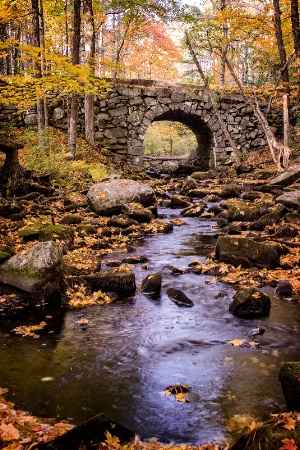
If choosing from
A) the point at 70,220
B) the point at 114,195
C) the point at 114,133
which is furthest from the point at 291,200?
the point at 114,133

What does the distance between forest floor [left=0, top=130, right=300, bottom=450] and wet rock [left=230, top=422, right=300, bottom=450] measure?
0.08 metres

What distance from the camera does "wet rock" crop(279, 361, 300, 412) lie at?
244cm

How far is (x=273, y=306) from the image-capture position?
4656mm

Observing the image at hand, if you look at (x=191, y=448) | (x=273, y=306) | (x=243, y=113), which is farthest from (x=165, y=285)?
(x=243, y=113)

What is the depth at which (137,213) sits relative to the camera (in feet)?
31.3

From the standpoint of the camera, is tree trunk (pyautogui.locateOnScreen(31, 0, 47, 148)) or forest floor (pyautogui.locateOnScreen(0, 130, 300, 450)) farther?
tree trunk (pyautogui.locateOnScreen(31, 0, 47, 148))

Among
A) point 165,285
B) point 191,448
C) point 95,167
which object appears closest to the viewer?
point 191,448

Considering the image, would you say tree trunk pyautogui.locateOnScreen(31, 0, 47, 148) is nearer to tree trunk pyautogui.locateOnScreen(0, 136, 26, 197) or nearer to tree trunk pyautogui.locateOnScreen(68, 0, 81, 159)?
tree trunk pyautogui.locateOnScreen(68, 0, 81, 159)

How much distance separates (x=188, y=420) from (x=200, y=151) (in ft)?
69.9

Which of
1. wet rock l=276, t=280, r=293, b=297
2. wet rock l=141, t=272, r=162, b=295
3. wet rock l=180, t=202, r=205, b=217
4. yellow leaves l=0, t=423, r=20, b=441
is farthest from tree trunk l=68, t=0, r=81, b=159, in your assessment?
yellow leaves l=0, t=423, r=20, b=441

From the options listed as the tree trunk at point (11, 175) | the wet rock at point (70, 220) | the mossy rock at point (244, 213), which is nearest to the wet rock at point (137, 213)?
the wet rock at point (70, 220)

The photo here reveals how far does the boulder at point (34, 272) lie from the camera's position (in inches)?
187

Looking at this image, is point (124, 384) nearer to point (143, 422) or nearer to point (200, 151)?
point (143, 422)

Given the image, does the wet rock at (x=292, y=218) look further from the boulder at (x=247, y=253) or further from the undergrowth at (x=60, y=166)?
the undergrowth at (x=60, y=166)
